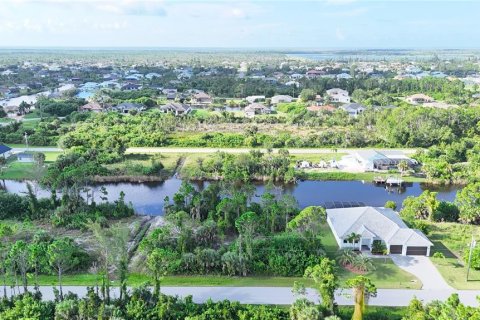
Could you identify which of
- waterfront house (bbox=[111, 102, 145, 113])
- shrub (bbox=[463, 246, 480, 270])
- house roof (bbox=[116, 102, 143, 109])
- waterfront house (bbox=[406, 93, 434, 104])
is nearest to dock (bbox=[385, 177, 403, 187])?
shrub (bbox=[463, 246, 480, 270])

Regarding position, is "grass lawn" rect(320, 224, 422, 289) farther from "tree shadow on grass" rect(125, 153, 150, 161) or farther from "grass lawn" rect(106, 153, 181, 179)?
"tree shadow on grass" rect(125, 153, 150, 161)

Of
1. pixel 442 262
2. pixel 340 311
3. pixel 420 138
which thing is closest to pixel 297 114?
pixel 420 138

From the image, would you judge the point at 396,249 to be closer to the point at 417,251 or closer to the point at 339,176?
the point at 417,251

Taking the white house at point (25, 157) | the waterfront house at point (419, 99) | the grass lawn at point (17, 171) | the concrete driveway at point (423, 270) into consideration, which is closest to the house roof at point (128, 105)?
the white house at point (25, 157)

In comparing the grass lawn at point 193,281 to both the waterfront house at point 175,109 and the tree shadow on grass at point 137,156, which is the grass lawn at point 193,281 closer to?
the tree shadow on grass at point 137,156

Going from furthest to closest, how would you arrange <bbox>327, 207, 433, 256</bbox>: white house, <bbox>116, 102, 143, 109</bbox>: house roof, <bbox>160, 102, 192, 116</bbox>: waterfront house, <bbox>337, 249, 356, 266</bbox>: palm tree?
<bbox>116, 102, 143, 109</bbox>: house roof, <bbox>160, 102, 192, 116</bbox>: waterfront house, <bbox>327, 207, 433, 256</bbox>: white house, <bbox>337, 249, 356, 266</bbox>: palm tree

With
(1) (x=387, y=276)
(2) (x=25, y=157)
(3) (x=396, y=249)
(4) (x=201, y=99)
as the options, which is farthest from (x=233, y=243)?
(4) (x=201, y=99)

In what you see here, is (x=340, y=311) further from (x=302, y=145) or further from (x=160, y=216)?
(x=302, y=145)
